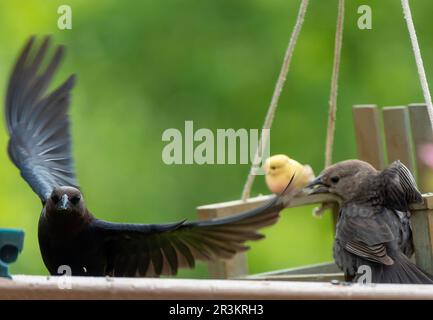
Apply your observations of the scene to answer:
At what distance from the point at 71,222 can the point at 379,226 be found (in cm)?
106

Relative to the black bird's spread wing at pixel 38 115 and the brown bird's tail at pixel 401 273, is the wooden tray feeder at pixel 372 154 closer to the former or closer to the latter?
the brown bird's tail at pixel 401 273

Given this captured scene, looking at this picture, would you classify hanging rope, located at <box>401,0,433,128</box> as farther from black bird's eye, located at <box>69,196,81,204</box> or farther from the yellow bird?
black bird's eye, located at <box>69,196,81,204</box>

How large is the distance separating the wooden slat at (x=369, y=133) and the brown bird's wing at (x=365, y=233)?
0.71 meters

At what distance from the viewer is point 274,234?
6.18m

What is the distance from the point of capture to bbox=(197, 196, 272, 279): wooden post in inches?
157

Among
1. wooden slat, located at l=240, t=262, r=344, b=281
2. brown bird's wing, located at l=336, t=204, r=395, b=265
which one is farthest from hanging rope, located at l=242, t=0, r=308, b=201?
brown bird's wing, located at l=336, t=204, r=395, b=265

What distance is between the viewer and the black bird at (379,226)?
331 centimetres

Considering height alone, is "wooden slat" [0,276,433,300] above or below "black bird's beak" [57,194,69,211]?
below

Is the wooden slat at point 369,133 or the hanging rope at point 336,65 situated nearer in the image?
the hanging rope at point 336,65

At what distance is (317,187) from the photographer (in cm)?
378

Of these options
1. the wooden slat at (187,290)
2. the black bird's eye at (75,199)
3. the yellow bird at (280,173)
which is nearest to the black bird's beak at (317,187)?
the yellow bird at (280,173)

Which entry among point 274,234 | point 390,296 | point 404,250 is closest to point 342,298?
point 390,296

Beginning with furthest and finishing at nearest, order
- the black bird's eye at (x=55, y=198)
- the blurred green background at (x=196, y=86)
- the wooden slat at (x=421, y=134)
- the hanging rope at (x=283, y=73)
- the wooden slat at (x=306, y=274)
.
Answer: the blurred green background at (x=196, y=86)
the wooden slat at (x=421, y=134)
the wooden slat at (x=306, y=274)
the hanging rope at (x=283, y=73)
the black bird's eye at (x=55, y=198)

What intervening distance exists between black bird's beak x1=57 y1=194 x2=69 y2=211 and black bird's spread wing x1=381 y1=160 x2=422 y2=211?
3.59 feet
